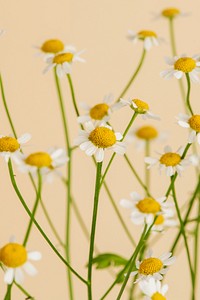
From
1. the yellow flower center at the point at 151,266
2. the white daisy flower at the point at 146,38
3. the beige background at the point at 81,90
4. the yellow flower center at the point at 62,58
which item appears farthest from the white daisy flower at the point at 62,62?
the beige background at the point at 81,90

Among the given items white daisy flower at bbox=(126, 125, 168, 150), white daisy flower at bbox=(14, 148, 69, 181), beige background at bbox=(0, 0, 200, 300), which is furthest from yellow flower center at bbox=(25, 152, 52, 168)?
beige background at bbox=(0, 0, 200, 300)

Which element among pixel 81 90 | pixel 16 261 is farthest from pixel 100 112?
pixel 81 90

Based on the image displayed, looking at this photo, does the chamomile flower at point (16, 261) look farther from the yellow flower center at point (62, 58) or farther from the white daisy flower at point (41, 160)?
the yellow flower center at point (62, 58)

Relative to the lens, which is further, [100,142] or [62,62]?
[62,62]

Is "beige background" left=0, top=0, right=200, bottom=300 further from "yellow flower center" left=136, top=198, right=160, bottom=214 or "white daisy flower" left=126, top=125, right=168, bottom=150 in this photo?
"yellow flower center" left=136, top=198, right=160, bottom=214

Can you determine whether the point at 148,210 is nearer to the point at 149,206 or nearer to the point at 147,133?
the point at 149,206

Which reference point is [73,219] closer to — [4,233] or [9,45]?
[4,233]
